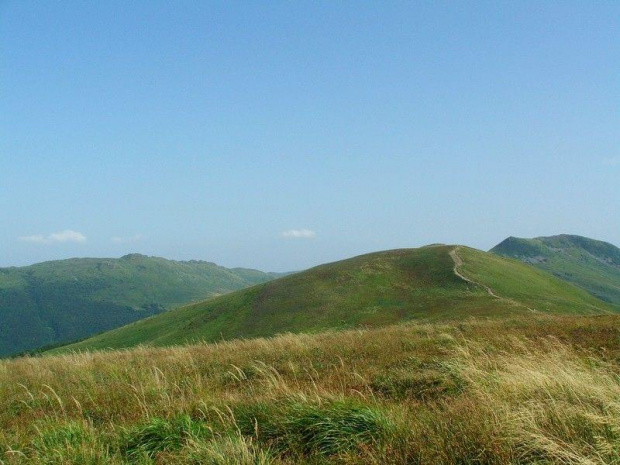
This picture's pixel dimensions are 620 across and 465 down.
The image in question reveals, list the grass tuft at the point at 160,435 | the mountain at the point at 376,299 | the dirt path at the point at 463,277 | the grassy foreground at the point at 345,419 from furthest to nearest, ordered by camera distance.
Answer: the mountain at the point at 376,299, the dirt path at the point at 463,277, the grass tuft at the point at 160,435, the grassy foreground at the point at 345,419

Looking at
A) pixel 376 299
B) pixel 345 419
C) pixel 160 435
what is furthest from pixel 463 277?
pixel 160 435

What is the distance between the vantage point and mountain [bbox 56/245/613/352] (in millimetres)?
45969

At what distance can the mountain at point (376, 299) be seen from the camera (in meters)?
46.0

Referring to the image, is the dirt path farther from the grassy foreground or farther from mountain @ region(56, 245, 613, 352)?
the grassy foreground

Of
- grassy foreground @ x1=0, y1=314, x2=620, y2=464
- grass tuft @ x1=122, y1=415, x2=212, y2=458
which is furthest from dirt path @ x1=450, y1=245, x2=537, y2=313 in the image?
grass tuft @ x1=122, y1=415, x2=212, y2=458

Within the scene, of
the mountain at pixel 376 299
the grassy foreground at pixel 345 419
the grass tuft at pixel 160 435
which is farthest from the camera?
the mountain at pixel 376 299

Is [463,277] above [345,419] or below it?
above

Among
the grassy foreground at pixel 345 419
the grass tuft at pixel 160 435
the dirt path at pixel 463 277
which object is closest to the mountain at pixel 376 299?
the dirt path at pixel 463 277

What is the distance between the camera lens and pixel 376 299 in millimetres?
53406

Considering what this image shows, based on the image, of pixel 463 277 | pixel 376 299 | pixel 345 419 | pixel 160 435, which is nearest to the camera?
pixel 345 419

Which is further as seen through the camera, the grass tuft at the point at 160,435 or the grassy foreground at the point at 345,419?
the grass tuft at the point at 160,435

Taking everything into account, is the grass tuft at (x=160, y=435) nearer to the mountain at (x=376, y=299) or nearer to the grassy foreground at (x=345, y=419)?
the grassy foreground at (x=345, y=419)

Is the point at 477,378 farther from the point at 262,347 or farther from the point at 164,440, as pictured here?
the point at 262,347

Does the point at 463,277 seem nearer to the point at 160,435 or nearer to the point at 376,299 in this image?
the point at 376,299
